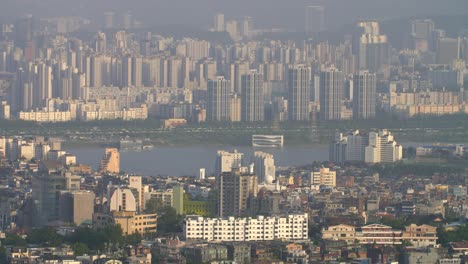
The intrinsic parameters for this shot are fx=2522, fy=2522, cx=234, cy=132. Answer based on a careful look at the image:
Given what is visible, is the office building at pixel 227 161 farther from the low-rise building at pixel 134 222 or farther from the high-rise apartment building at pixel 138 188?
the low-rise building at pixel 134 222

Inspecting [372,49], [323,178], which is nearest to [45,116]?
[372,49]

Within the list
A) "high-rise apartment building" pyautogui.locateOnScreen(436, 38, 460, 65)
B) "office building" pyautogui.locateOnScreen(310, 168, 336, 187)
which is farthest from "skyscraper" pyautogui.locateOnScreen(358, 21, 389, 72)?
"office building" pyautogui.locateOnScreen(310, 168, 336, 187)

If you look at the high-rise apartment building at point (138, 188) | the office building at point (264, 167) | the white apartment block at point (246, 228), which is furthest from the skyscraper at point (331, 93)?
the white apartment block at point (246, 228)

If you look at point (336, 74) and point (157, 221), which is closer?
point (157, 221)

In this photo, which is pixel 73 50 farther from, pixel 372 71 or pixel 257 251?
pixel 257 251

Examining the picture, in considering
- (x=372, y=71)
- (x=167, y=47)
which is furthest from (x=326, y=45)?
(x=167, y=47)

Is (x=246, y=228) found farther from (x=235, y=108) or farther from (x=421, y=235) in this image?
(x=235, y=108)

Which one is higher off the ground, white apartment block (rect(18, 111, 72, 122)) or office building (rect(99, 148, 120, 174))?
white apartment block (rect(18, 111, 72, 122))

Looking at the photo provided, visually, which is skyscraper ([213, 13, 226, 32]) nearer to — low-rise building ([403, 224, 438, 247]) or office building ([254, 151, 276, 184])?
office building ([254, 151, 276, 184])
